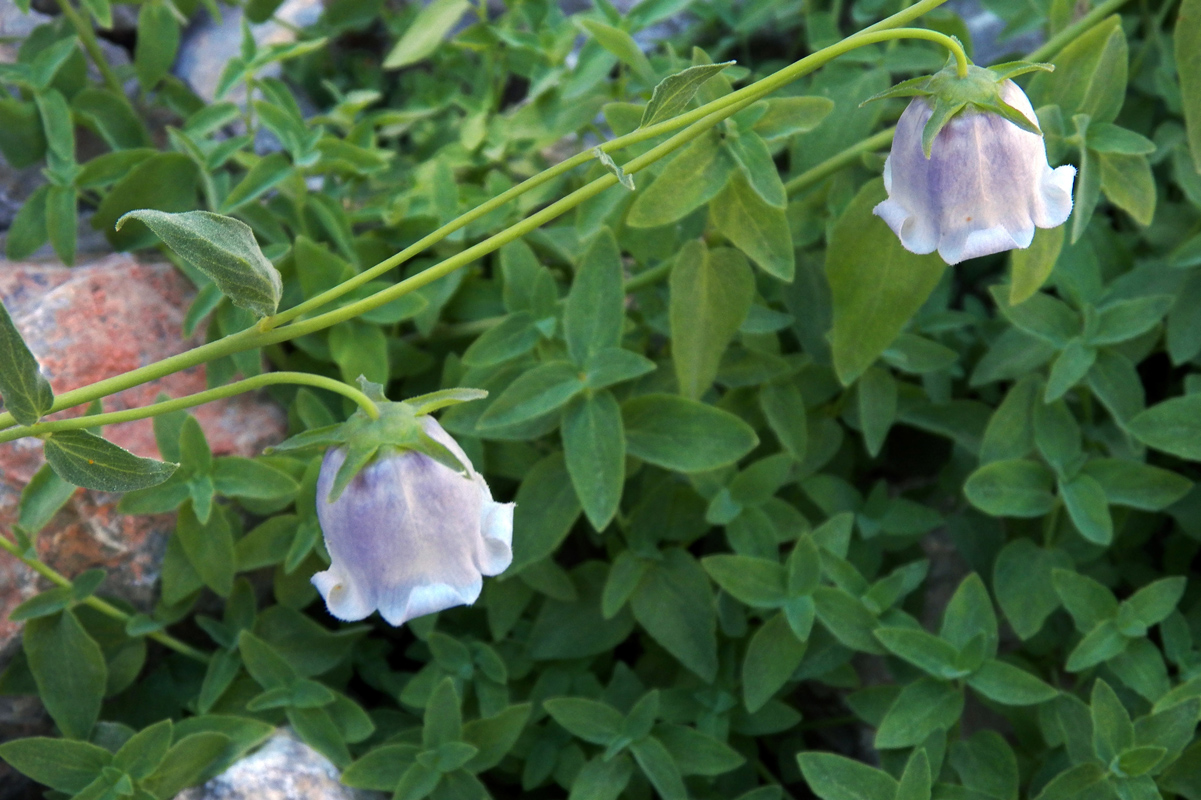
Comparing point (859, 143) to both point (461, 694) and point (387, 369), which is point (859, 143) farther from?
point (461, 694)

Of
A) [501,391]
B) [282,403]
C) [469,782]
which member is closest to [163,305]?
[282,403]

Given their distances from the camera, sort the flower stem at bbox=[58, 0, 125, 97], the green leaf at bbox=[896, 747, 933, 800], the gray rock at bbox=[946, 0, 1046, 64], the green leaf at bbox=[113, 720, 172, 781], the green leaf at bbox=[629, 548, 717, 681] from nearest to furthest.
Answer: the green leaf at bbox=[896, 747, 933, 800], the green leaf at bbox=[113, 720, 172, 781], the green leaf at bbox=[629, 548, 717, 681], the flower stem at bbox=[58, 0, 125, 97], the gray rock at bbox=[946, 0, 1046, 64]

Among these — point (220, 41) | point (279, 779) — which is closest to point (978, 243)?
point (279, 779)

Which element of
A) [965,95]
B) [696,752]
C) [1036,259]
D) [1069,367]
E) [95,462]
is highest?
[965,95]

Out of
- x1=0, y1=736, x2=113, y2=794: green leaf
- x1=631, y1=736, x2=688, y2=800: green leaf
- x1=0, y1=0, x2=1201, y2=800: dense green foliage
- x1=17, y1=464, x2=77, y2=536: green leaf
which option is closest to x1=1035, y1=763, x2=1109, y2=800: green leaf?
x1=0, y1=0, x2=1201, y2=800: dense green foliage

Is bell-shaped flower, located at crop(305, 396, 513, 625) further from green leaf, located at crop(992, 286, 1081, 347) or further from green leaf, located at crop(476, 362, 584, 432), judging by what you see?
green leaf, located at crop(992, 286, 1081, 347)

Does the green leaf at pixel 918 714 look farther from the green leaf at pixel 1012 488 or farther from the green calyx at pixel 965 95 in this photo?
the green calyx at pixel 965 95

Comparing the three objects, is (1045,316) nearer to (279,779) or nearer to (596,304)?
(596,304)
